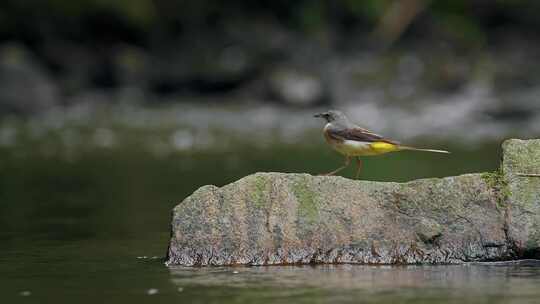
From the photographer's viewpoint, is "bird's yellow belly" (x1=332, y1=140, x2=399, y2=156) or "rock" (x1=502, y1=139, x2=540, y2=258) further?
"bird's yellow belly" (x1=332, y1=140, x2=399, y2=156)

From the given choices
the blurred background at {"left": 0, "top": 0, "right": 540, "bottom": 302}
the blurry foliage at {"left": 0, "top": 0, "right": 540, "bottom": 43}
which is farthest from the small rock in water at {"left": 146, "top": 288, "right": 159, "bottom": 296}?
the blurry foliage at {"left": 0, "top": 0, "right": 540, "bottom": 43}

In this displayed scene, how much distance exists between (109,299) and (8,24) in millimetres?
33081

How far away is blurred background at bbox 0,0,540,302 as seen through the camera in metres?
17.9

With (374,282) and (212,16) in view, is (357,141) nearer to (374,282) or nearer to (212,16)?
(374,282)

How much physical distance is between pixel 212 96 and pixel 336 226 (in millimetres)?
29434

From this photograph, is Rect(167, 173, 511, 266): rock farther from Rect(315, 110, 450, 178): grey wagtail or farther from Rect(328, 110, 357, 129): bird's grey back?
Rect(328, 110, 357, 129): bird's grey back

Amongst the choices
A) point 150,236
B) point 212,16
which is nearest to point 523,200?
point 150,236

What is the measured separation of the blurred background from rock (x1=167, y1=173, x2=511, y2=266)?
4.39 feet

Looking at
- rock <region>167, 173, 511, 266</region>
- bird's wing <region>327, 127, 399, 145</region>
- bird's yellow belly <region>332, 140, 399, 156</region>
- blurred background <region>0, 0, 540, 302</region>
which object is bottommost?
rock <region>167, 173, 511, 266</region>

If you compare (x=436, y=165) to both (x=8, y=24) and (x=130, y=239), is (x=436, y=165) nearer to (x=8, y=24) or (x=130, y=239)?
(x=130, y=239)

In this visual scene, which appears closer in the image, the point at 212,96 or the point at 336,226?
the point at 336,226

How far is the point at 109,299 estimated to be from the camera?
31.0ft

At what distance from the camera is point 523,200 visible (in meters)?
10.9

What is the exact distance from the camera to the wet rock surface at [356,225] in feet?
35.5
